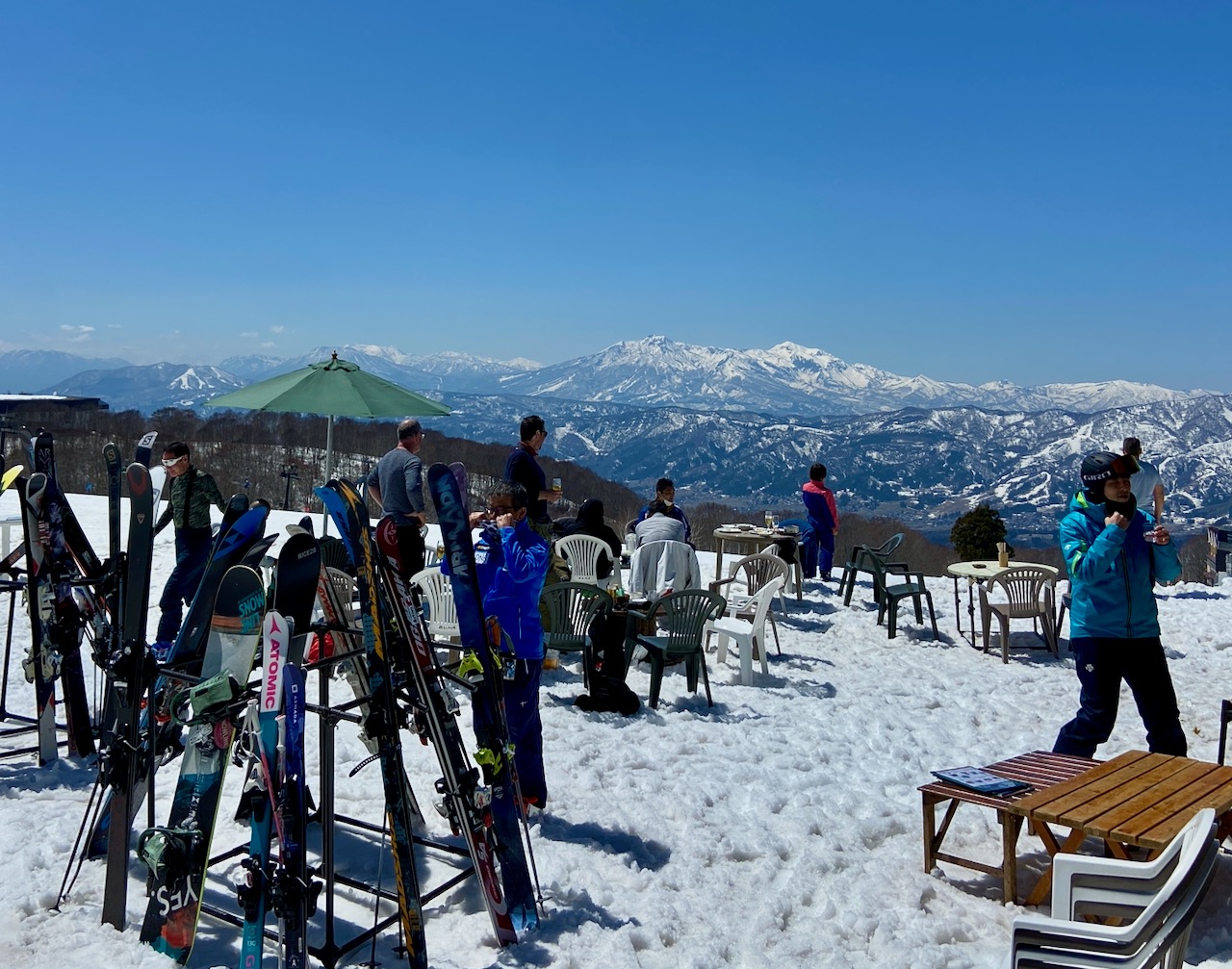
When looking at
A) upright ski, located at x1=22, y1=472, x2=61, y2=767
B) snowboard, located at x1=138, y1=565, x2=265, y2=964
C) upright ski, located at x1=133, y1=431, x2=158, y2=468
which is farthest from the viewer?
upright ski, located at x1=22, y1=472, x2=61, y2=767

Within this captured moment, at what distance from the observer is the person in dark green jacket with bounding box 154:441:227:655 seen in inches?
286

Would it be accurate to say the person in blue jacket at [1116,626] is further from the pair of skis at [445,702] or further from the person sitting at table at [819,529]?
the person sitting at table at [819,529]

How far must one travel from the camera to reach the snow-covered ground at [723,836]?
11.4 feet

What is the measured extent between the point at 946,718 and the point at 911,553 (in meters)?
33.1

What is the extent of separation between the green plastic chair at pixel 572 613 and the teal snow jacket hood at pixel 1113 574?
10.6ft

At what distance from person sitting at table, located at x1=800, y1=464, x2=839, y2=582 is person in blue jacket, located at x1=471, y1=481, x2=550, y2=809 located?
8.59m

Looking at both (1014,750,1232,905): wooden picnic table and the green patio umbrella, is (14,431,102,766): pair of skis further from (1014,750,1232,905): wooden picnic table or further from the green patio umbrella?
(1014,750,1232,905): wooden picnic table

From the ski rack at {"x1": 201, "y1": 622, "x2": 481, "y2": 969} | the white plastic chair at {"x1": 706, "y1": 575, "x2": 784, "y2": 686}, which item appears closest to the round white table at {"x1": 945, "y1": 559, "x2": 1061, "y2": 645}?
the white plastic chair at {"x1": 706, "y1": 575, "x2": 784, "y2": 686}

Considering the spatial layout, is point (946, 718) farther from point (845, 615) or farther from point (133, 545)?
point (133, 545)

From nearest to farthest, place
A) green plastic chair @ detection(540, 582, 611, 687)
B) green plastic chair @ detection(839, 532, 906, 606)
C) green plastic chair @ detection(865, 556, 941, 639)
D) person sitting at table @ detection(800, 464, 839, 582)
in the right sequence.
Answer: green plastic chair @ detection(540, 582, 611, 687) < green plastic chair @ detection(865, 556, 941, 639) < green plastic chair @ detection(839, 532, 906, 606) < person sitting at table @ detection(800, 464, 839, 582)

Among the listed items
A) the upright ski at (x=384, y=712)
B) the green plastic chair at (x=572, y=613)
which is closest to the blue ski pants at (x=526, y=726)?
the upright ski at (x=384, y=712)

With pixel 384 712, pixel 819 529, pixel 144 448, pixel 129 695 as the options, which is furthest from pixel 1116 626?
pixel 819 529

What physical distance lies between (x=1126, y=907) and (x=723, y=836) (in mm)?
1887

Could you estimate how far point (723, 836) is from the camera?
14.9ft
